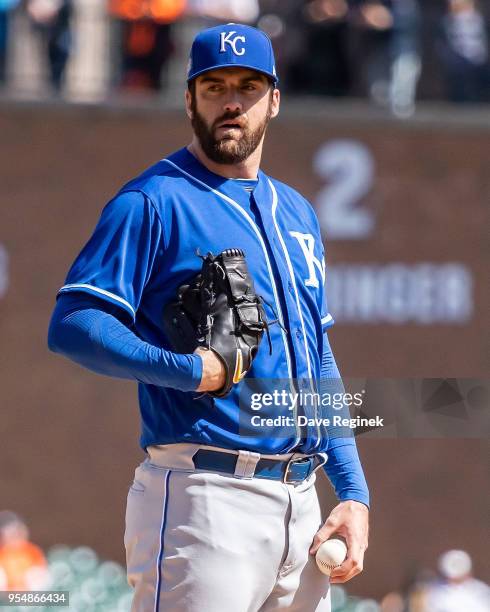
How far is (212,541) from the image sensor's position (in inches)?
104

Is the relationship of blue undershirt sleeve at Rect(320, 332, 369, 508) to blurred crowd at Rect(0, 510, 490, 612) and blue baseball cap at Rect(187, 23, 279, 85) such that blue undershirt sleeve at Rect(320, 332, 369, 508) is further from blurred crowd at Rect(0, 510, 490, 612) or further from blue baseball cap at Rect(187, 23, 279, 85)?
blurred crowd at Rect(0, 510, 490, 612)

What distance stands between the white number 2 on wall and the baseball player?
19.9 feet

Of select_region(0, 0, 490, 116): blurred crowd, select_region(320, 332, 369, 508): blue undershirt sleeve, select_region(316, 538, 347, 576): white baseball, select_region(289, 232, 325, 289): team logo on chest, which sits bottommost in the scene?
select_region(316, 538, 347, 576): white baseball

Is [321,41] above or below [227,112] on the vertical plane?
above

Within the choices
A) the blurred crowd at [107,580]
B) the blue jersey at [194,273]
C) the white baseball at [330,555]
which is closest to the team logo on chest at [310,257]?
the blue jersey at [194,273]

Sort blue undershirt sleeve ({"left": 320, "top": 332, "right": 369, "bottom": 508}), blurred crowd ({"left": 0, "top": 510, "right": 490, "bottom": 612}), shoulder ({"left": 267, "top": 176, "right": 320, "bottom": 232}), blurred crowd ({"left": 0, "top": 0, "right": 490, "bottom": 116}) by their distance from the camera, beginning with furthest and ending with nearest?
1. blurred crowd ({"left": 0, "top": 0, "right": 490, "bottom": 116})
2. blurred crowd ({"left": 0, "top": 510, "right": 490, "bottom": 612})
3. shoulder ({"left": 267, "top": 176, "right": 320, "bottom": 232})
4. blue undershirt sleeve ({"left": 320, "top": 332, "right": 369, "bottom": 508})

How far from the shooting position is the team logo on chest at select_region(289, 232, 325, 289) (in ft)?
9.67

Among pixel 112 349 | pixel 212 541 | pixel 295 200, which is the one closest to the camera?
pixel 112 349

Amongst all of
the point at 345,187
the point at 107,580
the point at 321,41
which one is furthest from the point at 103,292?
the point at 321,41

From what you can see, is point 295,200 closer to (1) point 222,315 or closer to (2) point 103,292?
(1) point 222,315

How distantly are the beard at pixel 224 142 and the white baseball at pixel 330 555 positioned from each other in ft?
3.08

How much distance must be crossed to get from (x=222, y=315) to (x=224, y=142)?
1.52 ft

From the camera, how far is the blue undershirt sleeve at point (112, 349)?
8.28 feet

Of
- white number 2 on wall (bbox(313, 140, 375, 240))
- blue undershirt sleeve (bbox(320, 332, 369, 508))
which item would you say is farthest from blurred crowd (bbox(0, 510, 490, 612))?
blue undershirt sleeve (bbox(320, 332, 369, 508))
